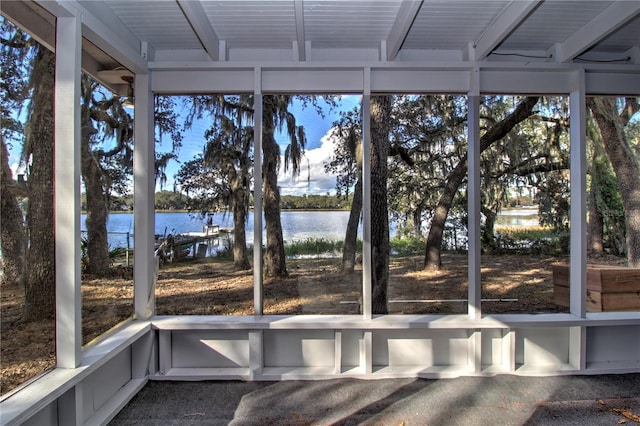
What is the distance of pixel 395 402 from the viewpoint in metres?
2.39

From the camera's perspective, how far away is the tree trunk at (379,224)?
3445 mm

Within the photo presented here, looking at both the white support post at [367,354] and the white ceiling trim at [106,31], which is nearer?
the white ceiling trim at [106,31]

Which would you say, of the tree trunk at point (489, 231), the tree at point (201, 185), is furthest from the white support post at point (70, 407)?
the tree trunk at point (489, 231)

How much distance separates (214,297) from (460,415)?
242cm

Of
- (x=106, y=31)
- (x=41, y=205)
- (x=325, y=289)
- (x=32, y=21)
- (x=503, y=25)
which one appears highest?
(x=503, y=25)

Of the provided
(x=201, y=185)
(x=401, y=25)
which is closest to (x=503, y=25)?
(x=401, y=25)

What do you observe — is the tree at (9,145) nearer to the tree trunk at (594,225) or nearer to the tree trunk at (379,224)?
the tree trunk at (379,224)

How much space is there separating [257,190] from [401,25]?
1562 millimetres

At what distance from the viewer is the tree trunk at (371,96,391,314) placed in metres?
3.45

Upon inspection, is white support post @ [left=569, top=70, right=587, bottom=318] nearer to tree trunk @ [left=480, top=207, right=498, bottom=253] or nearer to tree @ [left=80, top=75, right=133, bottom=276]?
tree trunk @ [left=480, top=207, right=498, bottom=253]

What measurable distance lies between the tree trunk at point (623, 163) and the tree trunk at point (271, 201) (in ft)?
12.5

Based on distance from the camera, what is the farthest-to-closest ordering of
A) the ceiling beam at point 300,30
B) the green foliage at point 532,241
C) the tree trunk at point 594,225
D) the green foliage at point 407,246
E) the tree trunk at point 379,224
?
the tree trunk at point 594,225, the green foliage at point 532,241, the green foliage at point 407,246, the tree trunk at point 379,224, the ceiling beam at point 300,30

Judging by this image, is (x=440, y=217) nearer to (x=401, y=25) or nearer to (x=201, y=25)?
(x=401, y=25)

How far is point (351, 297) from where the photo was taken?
3.23 m
